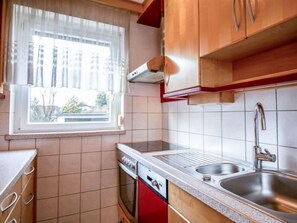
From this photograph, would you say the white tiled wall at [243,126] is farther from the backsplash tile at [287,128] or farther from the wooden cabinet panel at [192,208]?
the wooden cabinet panel at [192,208]

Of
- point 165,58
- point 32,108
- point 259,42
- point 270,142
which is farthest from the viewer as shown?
point 32,108

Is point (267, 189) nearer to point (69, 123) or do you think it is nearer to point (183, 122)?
point (183, 122)

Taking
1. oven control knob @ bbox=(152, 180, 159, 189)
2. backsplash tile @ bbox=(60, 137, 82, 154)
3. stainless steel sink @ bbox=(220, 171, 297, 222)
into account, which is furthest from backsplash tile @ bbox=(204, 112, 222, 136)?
backsplash tile @ bbox=(60, 137, 82, 154)

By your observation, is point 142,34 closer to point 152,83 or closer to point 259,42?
point 152,83

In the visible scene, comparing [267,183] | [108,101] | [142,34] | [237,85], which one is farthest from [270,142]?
[142,34]

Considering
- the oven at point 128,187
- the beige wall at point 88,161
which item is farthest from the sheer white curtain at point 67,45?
the oven at point 128,187

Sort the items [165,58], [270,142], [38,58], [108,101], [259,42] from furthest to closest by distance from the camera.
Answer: [108,101] < [38,58] < [165,58] < [270,142] < [259,42]

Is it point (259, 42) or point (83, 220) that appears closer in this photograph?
point (259, 42)

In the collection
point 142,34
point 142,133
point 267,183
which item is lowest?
point 267,183

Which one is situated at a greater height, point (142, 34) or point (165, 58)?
point (142, 34)

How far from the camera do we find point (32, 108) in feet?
5.49

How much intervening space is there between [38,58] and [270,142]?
70.7 inches

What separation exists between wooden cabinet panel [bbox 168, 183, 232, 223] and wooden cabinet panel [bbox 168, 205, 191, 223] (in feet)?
0.06

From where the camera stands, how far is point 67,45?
1658 millimetres
